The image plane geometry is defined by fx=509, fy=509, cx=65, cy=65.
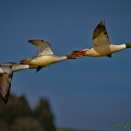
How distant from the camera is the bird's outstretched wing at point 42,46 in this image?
23.7 ft

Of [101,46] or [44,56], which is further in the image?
[44,56]

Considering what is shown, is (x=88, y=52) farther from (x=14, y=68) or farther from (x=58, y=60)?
(x=14, y=68)

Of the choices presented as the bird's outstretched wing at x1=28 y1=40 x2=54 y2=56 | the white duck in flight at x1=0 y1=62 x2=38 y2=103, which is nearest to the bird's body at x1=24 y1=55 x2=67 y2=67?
the bird's outstretched wing at x1=28 y1=40 x2=54 y2=56

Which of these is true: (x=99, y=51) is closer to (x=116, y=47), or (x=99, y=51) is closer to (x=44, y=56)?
(x=116, y=47)

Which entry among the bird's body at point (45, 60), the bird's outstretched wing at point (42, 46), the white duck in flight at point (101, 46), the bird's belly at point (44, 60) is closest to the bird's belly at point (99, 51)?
the white duck in flight at point (101, 46)

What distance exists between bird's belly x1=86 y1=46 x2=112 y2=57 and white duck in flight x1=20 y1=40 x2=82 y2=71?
10.9 inches

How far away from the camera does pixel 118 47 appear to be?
648cm

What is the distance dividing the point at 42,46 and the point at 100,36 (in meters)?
0.99

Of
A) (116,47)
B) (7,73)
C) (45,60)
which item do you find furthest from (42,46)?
(116,47)

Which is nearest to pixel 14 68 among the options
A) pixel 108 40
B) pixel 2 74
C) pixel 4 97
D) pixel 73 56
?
pixel 2 74

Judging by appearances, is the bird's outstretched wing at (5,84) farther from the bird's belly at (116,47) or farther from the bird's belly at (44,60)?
the bird's belly at (116,47)

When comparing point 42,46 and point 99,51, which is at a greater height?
point 42,46

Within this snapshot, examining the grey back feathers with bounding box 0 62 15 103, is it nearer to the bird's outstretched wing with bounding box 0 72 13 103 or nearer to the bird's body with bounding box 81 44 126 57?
the bird's outstretched wing with bounding box 0 72 13 103

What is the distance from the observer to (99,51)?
6.54 metres
